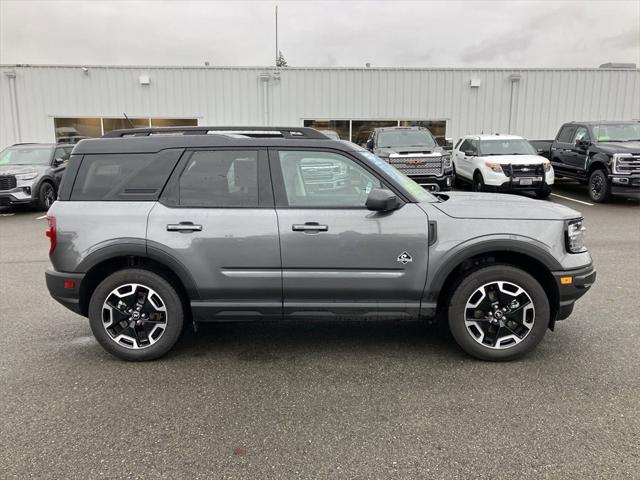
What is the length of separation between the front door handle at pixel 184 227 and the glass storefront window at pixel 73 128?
1749 cm

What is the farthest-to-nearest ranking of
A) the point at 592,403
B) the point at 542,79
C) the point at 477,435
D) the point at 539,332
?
1. the point at 542,79
2. the point at 539,332
3. the point at 592,403
4. the point at 477,435

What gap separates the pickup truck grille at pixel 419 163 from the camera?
12703 mm

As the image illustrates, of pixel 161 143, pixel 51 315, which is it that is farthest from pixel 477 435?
pixel 51 315

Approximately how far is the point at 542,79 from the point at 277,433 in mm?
19396

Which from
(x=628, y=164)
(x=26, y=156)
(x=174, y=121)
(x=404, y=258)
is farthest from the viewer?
(x=174, y=121)

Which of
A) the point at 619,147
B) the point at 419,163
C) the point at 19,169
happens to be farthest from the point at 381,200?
the point at 19,169

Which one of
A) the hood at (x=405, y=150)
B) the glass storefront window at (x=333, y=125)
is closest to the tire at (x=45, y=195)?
the hood at (x=405, y=150)

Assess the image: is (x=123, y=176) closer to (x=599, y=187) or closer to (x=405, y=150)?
(x=405, y=150)

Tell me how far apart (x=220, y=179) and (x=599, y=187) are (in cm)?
1230

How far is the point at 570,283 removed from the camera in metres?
3.82

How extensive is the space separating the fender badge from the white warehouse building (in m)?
15.9

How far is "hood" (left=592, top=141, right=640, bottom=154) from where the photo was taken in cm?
1226

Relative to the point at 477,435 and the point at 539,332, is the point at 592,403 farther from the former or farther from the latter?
the point at 477,435

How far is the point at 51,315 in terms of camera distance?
5.18 metres
